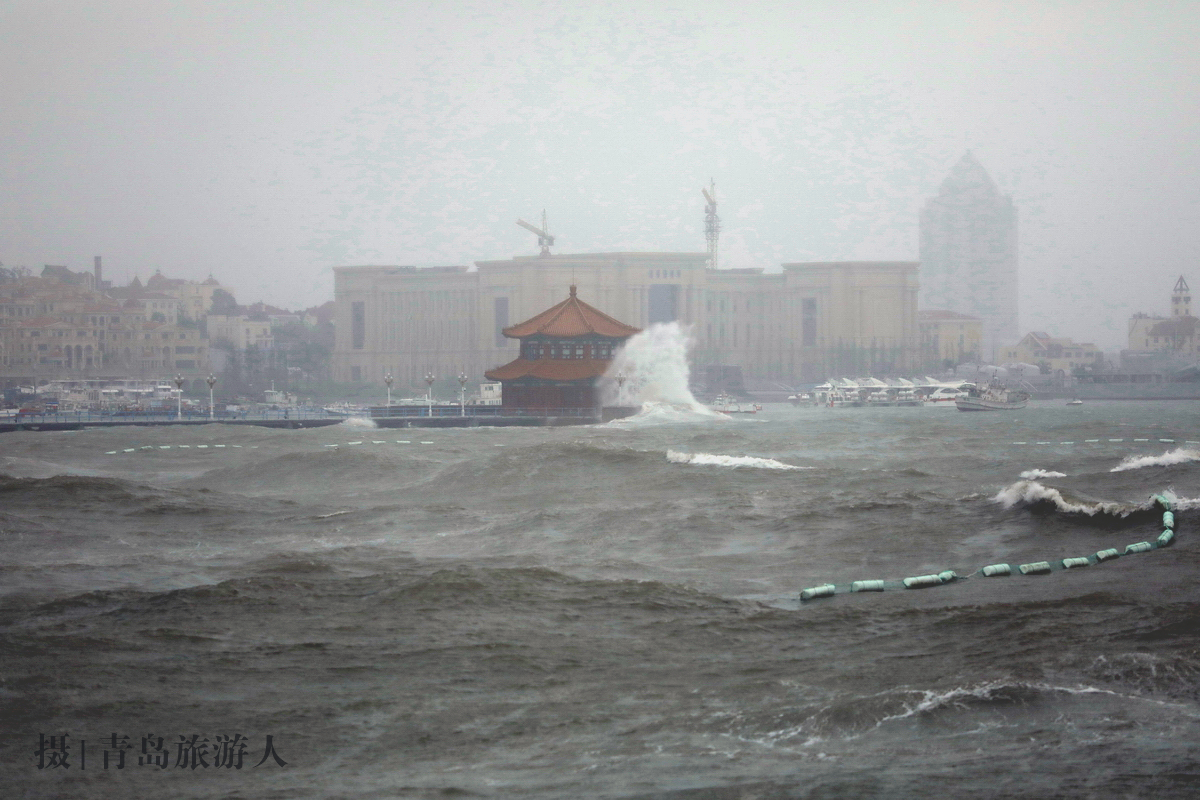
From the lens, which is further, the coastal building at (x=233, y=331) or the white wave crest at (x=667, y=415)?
the coastal building at (x=233, y=331)

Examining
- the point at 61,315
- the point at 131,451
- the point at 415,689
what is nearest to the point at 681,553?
the point at 415,689

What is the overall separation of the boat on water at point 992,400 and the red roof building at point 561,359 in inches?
1517

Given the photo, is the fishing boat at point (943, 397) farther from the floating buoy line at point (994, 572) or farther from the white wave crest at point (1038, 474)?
the floating buoy line at point (994, 572)

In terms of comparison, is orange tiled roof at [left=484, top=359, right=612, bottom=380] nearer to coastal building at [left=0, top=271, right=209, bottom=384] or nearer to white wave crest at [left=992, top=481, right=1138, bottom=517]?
white wave crest at [left=992, top=481, right=1138, bottom=517]

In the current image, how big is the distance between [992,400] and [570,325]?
4523 cm

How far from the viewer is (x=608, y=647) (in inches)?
669

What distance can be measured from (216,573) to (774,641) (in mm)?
10178

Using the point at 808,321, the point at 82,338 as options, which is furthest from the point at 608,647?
the point at 808,321

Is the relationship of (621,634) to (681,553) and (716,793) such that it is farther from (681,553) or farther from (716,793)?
(681,553)

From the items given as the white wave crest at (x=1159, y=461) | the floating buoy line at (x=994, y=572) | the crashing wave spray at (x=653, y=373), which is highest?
the crashing wave spray at (x=653, y=373)

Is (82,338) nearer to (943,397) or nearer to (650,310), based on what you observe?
(650,310)

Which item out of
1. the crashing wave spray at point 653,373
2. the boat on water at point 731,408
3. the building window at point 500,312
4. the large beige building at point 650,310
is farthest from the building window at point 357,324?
the crashing wave spray at point 653,373

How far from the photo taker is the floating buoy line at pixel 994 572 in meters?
20.3

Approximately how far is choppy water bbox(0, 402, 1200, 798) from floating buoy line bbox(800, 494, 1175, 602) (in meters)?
0.35
